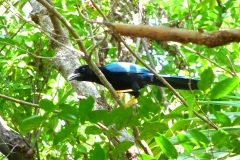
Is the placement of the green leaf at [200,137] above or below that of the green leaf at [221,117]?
below

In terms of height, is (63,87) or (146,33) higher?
(146,33)

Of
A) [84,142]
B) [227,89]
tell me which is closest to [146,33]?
[227,89]

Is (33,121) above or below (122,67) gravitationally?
above

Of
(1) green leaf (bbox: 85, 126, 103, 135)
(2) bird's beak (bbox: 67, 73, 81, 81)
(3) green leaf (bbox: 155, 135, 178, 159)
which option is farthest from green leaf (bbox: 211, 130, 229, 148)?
(2) bird's beak (bbox: 67, 73, 81, 81)

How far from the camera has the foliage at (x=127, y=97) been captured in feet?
4.72

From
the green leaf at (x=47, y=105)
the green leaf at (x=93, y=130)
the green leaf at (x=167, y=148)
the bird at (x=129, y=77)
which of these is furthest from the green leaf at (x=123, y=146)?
the bird at (x=129, y=77)

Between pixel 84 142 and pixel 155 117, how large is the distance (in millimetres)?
1610

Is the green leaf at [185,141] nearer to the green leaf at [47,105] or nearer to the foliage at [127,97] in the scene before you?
the foliage at [127,97]

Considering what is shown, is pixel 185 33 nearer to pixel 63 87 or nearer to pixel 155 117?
pixel 155 117

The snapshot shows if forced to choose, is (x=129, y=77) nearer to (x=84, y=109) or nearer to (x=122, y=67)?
(x=122, y=67)

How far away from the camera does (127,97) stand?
469cm

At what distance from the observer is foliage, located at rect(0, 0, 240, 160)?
1.44m

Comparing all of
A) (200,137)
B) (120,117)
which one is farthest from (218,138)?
(120,117)

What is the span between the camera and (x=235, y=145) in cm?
142
